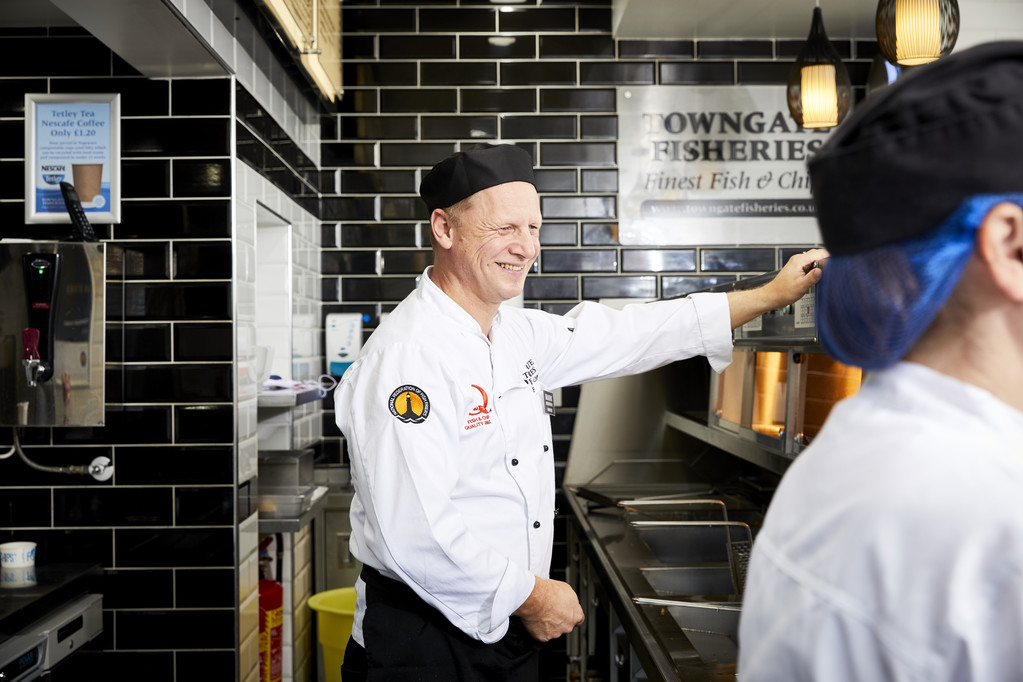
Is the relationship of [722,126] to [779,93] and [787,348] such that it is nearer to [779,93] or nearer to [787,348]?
[779,93]

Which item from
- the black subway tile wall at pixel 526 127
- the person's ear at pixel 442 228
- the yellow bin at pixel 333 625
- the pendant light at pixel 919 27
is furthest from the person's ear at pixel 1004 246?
the black subway tile wall at pixel 526 127

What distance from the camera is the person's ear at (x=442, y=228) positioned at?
77.0 inches

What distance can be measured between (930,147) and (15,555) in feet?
8.25

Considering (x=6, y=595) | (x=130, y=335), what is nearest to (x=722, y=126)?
(x=130, y=335)

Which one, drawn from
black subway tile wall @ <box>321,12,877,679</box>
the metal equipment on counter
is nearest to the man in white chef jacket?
the metal equipment on counter

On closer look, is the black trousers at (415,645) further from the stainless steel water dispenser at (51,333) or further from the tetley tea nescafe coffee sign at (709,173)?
the tetley tea nescafe coffee sign at (709,173)

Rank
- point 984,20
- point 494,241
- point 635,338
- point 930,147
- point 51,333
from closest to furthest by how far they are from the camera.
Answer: point 930,147, point 494,241, point 635,338, point 51,333, point 984,20

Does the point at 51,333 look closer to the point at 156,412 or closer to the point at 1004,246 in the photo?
the point at 156,412

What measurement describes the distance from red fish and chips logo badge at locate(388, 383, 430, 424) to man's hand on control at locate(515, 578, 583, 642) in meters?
0.41

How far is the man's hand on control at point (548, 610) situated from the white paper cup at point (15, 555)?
1477 millimetres

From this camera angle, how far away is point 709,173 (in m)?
3.90

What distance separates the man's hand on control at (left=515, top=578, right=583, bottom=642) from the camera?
1722mm

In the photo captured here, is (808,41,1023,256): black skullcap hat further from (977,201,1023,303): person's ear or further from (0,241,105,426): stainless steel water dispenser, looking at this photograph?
(0,241,105,426): stainless steel water dispenser

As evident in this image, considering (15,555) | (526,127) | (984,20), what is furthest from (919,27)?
(15,555)
